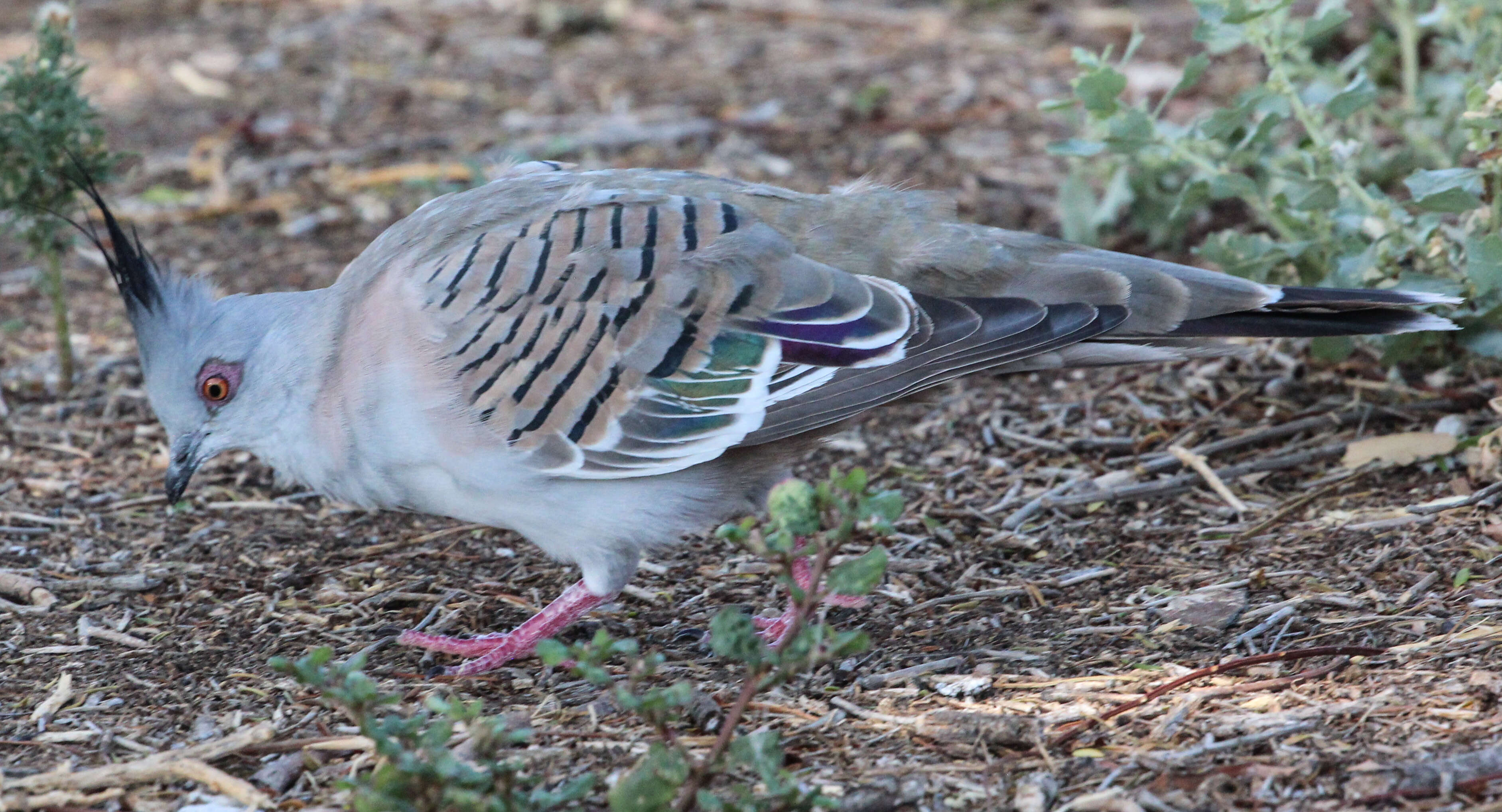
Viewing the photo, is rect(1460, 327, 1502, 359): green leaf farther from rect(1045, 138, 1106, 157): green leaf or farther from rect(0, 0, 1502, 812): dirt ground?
rect(1045, 138, 1106, 157): green leaf

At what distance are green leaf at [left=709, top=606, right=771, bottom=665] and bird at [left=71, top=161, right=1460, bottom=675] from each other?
112 centimetres

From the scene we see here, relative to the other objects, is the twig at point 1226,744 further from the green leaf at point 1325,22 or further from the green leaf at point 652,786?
the green leaf at point 1325,22

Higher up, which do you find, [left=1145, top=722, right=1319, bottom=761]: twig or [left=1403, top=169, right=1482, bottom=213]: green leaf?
[left=1403, top=169, right=1482, bottom=213]: green leaf

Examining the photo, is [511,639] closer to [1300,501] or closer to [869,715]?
[869,715]

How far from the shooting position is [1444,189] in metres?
4.16

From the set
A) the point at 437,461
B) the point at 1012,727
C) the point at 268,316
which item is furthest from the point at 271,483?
the point at 1012,727

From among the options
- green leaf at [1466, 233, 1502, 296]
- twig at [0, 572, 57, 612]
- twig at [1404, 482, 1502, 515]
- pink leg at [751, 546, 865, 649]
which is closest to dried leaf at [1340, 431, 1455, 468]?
twig at [1404, 482, 1502, 515]

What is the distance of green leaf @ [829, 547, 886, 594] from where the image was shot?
2.78 metres

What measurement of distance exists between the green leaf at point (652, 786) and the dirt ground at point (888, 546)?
453mm

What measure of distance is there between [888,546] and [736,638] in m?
1.89

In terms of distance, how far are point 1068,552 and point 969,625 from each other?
0.56 meters

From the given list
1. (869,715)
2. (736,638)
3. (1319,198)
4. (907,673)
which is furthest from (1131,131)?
(736,638)

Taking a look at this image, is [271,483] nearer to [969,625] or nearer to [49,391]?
[49,391]

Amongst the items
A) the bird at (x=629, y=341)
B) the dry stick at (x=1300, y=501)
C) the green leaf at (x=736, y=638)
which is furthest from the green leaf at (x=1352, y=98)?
the green leaf at (x=736, y=638)
